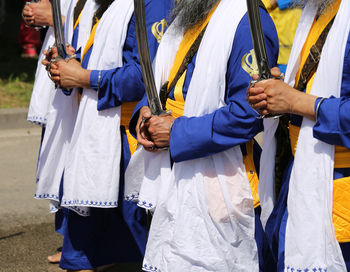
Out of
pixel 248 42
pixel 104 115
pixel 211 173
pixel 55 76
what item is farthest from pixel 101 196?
pixel 248 42

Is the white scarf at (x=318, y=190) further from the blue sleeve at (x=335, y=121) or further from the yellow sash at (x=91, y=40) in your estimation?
the yellow sash at (x=91, y=40)

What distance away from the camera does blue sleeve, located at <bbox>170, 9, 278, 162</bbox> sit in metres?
2.61

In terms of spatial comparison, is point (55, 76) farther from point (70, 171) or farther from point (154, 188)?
point (154, 188)

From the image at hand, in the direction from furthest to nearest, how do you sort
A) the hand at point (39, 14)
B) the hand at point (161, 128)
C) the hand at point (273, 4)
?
1. the hand at point (273, 4)
2. the hand at point (39, 14)
3. the hand at point (161, 128)

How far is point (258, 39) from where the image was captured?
2246 mm

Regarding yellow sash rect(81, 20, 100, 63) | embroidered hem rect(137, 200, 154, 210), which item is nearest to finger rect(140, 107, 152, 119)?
embroidered hem rect(137, 200, 154, 210)

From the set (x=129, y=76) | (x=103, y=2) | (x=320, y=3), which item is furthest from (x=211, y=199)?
(x=103, y=2)

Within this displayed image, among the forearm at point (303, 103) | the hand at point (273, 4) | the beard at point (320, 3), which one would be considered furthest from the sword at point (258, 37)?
the hand at point (273, 4)

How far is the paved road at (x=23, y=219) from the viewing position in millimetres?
4459

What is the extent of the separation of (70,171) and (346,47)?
169 cm

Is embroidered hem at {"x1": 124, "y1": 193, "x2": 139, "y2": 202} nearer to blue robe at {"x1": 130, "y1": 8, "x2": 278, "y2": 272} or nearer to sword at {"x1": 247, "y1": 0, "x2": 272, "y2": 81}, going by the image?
blue robe at {"x1": 130, "y1": 8, "x2": 278, "y2": 272}

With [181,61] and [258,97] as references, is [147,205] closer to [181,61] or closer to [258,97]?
[181,61]

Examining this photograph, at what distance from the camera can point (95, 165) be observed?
140 inches

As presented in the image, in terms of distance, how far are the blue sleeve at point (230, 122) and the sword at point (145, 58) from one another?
105 mm
